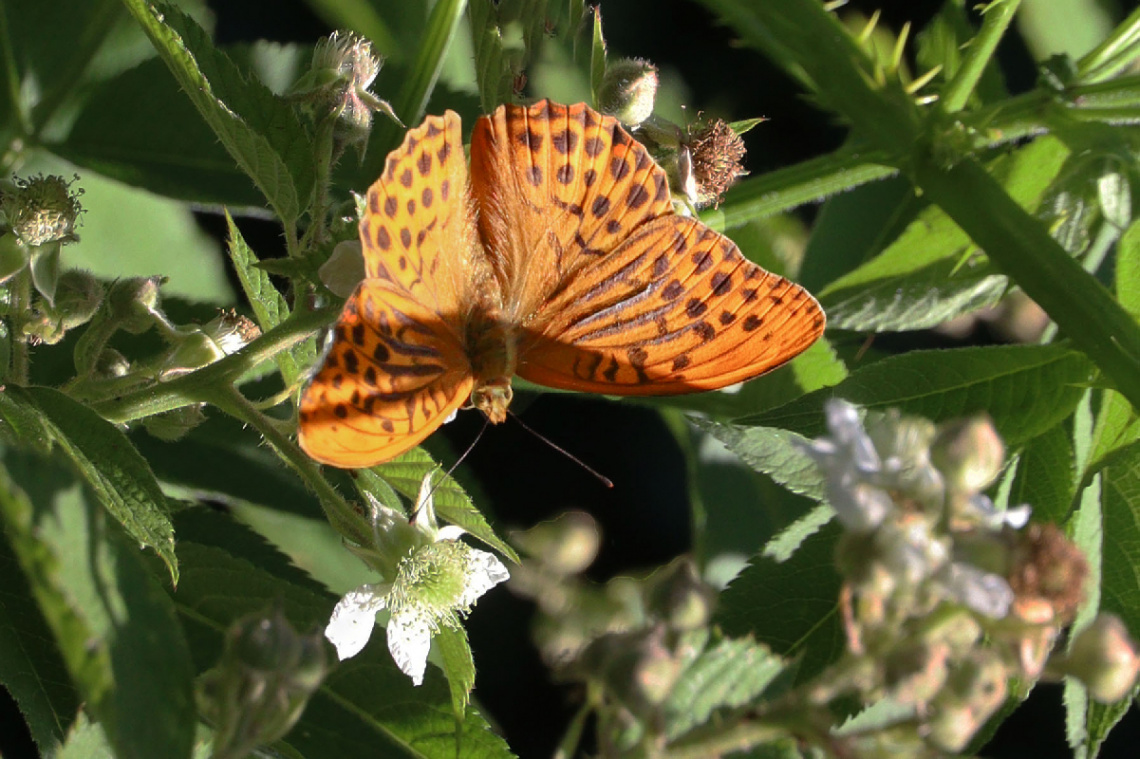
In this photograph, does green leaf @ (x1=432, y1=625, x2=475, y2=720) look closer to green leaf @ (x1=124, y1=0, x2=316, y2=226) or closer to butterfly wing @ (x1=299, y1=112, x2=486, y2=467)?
butterfly wing @ (x1=299, y1=112, x2=486, y2=467)

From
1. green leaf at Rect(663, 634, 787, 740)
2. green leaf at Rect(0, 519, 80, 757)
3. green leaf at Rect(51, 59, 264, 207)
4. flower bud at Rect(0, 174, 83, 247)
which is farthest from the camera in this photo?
green leaf at Rect(51, 59, 264, 207)

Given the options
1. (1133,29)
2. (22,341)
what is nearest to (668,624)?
(22,341)

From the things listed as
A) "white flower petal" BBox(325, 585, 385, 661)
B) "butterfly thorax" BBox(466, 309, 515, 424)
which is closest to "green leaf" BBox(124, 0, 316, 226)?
"butterfly thorax" BBox(466, 309, 515, 424)

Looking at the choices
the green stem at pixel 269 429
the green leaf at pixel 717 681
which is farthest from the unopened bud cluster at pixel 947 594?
the green stem at pixel 269 429

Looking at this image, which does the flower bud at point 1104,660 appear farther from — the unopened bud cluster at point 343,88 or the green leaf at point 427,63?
the green leaf at point 427,63

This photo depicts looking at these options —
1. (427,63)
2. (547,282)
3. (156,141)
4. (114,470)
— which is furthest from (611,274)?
(156,141)
